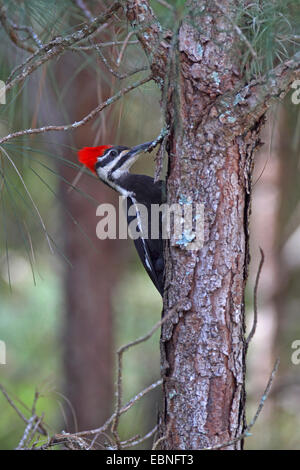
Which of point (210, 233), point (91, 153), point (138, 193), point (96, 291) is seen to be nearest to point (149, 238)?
point (138, 193)

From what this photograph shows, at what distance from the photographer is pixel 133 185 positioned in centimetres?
276

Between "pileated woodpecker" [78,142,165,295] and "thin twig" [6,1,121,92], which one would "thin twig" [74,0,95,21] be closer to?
"thin twig" [6,1,121,92]

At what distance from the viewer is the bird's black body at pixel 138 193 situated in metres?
2.62

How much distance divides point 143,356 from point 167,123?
3.38 m

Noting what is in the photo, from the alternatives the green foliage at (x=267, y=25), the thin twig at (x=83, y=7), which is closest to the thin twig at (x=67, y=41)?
the thin twig at (x=83, y=7)

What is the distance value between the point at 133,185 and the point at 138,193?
7 cm

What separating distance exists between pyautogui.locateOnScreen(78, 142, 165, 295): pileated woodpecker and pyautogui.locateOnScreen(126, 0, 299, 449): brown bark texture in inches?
42.8

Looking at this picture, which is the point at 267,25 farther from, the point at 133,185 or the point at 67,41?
the point at 133,185

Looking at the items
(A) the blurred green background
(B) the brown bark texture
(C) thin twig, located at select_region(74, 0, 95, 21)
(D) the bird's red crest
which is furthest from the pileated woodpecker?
(B) the brown bark texture

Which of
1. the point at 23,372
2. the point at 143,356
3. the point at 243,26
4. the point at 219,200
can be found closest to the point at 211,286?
the point at 219,200

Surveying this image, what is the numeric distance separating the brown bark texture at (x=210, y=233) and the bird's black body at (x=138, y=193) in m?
1.08

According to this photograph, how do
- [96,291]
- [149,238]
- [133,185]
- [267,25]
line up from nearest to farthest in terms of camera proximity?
1. [267,25]
2. [149,238]
3. [133,185]
4. [96,291]

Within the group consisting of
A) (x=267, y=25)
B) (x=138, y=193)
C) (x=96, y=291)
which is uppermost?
(x=267, y=25)

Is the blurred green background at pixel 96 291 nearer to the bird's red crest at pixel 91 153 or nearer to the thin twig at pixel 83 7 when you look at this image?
the bird's red crest at pixel 91 153
